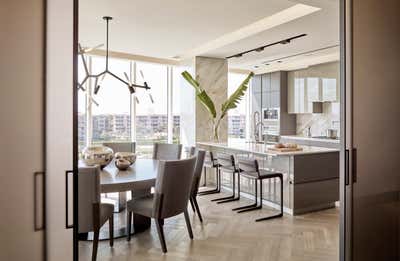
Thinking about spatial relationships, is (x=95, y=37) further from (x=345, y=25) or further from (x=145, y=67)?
(x=345, y=25)

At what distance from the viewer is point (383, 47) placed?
7.98ft

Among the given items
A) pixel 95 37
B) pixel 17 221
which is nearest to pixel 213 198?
pixel 95 37

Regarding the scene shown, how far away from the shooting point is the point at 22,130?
1.52 metres

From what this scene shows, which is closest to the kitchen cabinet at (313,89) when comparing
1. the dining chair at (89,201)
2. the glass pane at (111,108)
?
the glass pane at (111,108)

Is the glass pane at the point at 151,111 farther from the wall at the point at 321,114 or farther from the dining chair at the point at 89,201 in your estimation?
the dining chair at the point at 89,201

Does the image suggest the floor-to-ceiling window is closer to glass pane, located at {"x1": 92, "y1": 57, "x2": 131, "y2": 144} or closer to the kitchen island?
glass pane, located at {"x1": 92, "y1": 57, "x2": 131, "y2": 144}

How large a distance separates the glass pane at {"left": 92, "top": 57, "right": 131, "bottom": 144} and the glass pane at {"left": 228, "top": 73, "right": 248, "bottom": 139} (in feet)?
9.71

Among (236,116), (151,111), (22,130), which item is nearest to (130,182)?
(22,130)

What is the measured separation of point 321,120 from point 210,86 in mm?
3003

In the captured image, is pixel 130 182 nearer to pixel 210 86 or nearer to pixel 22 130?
pixel 22 130

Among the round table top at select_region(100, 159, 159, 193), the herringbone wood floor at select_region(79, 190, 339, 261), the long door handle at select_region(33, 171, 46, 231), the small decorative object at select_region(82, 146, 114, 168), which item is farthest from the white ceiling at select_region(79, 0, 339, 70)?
the long door handle at select_region(33, 171, 46, 231)

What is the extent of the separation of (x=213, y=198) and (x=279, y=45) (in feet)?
9.30

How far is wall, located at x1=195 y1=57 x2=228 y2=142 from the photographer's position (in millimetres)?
6578

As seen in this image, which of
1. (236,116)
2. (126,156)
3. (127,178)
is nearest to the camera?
(127,178)
